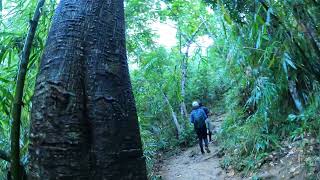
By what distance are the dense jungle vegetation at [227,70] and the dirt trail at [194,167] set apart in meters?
0.28

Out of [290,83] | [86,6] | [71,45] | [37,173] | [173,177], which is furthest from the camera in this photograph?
[173,177]

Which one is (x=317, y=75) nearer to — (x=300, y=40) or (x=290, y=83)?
(x=300, y=40)

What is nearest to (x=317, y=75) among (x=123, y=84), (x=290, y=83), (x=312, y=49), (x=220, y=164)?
(x=312, y=49)

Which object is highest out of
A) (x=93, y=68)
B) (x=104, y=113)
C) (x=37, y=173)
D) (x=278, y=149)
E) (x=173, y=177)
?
(x=93, y=68)

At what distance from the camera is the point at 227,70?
A: 6.65 metres

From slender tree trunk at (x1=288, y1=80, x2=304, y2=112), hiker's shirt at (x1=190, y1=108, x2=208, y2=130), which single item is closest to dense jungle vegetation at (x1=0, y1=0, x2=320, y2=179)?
slender tree trunk at (x1=288, y1=80, x2=304, y2=112)

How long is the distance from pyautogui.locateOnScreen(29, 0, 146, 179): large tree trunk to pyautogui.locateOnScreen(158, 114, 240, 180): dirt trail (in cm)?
488

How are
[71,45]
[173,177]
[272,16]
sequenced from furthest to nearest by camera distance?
[173,177]
[272,16]
[71,45]

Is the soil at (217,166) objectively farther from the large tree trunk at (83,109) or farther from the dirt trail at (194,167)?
the large tree trunk at (83,109)

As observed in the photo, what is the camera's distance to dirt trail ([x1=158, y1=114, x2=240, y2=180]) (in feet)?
21.5

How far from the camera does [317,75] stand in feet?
8.88

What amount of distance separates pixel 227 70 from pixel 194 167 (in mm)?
2340

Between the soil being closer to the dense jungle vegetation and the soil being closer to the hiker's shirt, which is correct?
the dense jungle vegetation

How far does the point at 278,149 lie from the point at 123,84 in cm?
475
